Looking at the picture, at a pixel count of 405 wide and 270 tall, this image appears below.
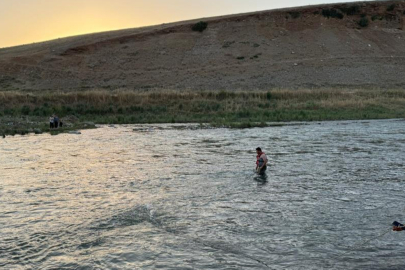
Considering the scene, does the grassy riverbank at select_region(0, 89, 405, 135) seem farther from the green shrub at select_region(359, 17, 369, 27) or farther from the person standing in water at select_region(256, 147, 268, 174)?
the green shrub at select_region(359, 17, 369, 27)

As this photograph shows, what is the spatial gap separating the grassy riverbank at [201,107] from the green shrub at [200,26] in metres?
52.3

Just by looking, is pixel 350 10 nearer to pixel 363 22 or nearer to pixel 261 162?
pixel 363 22

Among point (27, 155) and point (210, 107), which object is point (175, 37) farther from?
point (27, 155)

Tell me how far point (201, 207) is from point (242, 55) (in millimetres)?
71345

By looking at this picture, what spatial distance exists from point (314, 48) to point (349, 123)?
4969 centimetres

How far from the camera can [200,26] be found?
3969 inches

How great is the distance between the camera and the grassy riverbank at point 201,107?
138ft

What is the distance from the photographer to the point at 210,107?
4597cm

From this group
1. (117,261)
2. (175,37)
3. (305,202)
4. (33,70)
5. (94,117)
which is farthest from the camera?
(175,37)

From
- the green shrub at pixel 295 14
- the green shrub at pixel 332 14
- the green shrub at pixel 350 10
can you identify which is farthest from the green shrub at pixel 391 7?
the green shrub at pixel 295 14

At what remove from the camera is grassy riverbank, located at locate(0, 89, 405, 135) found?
42.1 m

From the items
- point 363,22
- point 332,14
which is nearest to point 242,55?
point 332,14

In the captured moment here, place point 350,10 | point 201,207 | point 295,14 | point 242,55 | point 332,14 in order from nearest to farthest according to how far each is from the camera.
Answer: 1. point 201,207
2. point 242,55
3. point 332,14
4. point 295,14
5. point 350,10

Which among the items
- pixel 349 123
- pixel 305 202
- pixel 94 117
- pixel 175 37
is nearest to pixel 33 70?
pixel 175 37
